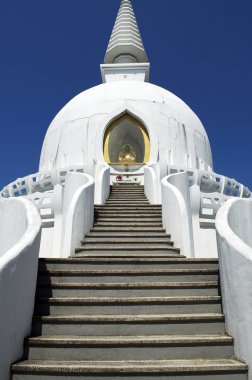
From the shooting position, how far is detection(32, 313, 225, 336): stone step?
14.5 ft

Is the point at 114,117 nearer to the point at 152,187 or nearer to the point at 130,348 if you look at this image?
the point at 152,187

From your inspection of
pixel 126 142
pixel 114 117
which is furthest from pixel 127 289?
pixel 126 142

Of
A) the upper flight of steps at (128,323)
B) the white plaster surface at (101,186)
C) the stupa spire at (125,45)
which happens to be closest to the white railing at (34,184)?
the white plaster surface at (101,186)

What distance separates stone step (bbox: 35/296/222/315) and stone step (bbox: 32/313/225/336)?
0.25 meters

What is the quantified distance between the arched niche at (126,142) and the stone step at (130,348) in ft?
38.9

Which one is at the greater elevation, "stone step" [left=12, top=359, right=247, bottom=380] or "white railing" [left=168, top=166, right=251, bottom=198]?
"white railing" [left=168, top=166, right=251, bottom=198]

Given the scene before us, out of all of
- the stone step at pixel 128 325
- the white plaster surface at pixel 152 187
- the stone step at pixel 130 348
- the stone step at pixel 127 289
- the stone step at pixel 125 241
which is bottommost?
the stone step at pixel 130 348

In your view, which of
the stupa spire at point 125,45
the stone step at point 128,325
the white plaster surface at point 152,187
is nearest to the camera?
the stone step at point 128,325

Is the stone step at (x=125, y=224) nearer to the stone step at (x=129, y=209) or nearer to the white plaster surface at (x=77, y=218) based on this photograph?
the white plaster surface at (x=77, y=218)

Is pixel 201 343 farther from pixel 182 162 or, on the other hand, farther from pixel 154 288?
pixel 182 162

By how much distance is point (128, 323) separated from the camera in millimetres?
4461

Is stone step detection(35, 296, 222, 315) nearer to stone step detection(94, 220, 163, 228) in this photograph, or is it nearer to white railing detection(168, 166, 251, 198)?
stone step detection(94, 220, 163, 228)

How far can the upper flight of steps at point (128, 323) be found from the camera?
3719mm

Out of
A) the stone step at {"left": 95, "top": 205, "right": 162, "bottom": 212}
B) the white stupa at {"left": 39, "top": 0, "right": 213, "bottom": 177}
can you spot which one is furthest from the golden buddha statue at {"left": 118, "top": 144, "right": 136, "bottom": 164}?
the stone step at {"left": 95, "top": 205, "right": 162, "bottom": 212}
